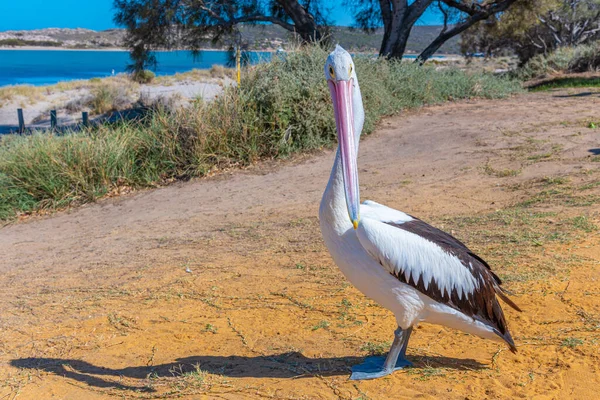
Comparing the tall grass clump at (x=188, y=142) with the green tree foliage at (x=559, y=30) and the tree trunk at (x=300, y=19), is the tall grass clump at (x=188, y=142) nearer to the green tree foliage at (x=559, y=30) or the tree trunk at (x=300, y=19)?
the tree trunk at (x=300, y=19)

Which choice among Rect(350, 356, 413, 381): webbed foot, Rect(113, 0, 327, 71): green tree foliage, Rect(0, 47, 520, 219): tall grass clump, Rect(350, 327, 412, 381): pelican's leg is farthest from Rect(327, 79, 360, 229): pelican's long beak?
Rect(113, 0, 327, 71): green tree foliage

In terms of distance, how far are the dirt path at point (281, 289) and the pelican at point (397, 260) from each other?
38 centimetres

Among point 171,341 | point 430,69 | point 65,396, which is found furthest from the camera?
point 430,69

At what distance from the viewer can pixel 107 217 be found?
316 inches

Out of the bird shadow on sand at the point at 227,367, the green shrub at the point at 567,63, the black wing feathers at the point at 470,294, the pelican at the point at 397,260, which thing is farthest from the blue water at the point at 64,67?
the green shrub at the point at 567,63

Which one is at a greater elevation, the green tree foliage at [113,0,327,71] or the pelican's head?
the green tree foliage at [113,0,327,71]

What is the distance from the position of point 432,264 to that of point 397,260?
221mm

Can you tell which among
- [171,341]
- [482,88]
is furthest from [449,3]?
[171,341]

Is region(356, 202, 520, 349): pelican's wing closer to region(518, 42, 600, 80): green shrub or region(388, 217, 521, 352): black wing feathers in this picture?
region(388, 217, 521, 352): black wing feathers

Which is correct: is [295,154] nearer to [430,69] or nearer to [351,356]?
[430,69]

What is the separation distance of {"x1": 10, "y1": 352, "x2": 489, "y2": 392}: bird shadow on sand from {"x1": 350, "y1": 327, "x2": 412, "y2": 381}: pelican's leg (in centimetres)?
9

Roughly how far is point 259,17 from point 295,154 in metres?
7.54

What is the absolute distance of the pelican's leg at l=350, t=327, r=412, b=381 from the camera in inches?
121

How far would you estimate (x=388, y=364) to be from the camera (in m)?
3.09
